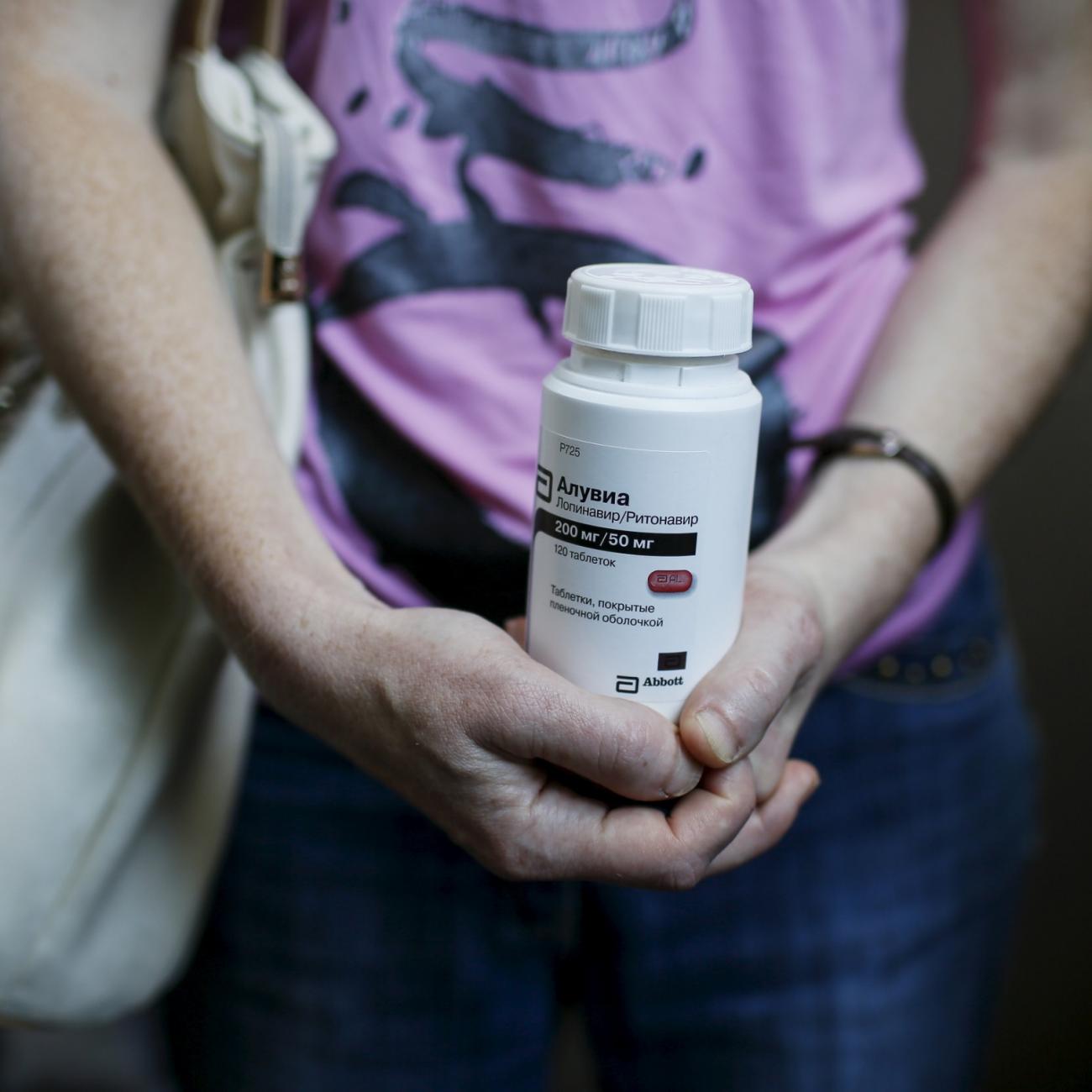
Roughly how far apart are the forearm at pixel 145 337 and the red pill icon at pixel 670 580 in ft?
0.61

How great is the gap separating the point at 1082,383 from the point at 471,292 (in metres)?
0.86

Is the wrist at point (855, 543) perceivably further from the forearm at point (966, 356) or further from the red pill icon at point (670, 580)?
the red pill icon at point (670, 580)

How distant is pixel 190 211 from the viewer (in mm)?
662

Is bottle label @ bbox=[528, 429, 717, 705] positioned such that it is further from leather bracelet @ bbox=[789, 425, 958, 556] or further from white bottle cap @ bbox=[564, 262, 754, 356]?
leather bracelet @ bbox=[789, 425, 958, 556]

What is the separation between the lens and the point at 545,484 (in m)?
0.50

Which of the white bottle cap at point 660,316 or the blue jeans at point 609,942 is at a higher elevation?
the white bottle cap at point 660,316

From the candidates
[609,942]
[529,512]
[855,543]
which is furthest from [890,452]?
[609,942]

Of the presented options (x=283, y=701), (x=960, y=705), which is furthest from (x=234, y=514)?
(x=960, y=705)

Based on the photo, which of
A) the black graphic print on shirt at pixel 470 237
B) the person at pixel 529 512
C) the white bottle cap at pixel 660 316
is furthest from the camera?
the black graphic print on shirt at pixel 470 237

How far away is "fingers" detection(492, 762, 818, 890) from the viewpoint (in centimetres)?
53

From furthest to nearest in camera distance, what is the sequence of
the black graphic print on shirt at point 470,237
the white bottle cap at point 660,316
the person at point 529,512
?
the black graphic print on shirt at point 470,237
the person at point 529,512
the white bottle cap at point 660,316

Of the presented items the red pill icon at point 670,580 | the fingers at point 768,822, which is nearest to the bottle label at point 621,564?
the red pill icon at point 670,580

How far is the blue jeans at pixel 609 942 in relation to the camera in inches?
30.1

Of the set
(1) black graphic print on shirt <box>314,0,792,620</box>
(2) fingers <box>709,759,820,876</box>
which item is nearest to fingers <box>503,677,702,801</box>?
(2) fingers <box>709,759,820,876</box>
